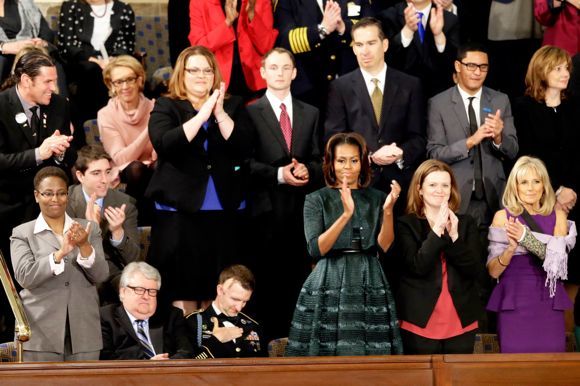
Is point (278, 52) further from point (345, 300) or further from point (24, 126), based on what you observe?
point (345, 300)

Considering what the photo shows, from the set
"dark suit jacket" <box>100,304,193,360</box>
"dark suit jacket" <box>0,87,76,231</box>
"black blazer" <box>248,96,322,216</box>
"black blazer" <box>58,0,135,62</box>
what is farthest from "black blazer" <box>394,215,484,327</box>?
"black blazer" <box>58,0,135,62</box>

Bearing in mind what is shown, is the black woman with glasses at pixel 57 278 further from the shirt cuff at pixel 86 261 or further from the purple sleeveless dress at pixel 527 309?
the purple sleeveless dress at pixel 527 309

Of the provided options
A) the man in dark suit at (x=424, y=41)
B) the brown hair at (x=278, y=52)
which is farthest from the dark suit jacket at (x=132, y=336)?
the man in dark suit at (x=424, y=41)

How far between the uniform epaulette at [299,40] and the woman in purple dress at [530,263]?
Result: 1423 mm

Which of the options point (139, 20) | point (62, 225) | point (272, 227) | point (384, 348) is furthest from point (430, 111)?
point (139, 20)

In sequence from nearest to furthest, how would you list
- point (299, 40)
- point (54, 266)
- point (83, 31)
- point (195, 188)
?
point (54, 266)
point (195, 188)
point (299, 40)
point (83, 31)

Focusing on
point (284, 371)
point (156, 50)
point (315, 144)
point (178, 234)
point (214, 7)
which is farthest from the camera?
point (156, 50)

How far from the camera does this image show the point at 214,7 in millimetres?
6668

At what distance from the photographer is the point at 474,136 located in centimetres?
613

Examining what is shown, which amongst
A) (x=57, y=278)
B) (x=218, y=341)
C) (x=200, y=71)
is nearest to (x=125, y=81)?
(x=200, y=71)

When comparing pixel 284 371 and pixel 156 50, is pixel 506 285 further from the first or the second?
pixel 156 50

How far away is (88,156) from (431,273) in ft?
5.81

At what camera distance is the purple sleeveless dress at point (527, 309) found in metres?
5.59

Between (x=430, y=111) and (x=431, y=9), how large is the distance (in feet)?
2.25
